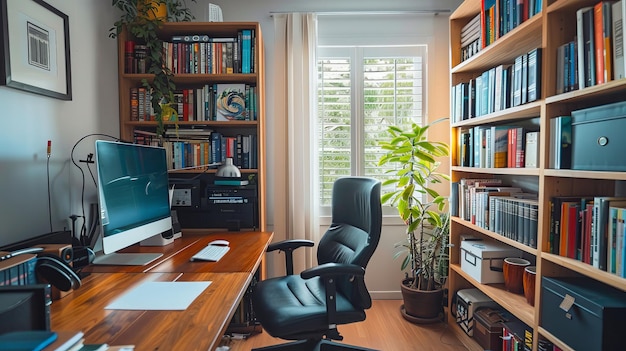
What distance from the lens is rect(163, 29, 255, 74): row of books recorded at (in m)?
2.39

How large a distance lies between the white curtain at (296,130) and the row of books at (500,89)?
1.08 metres

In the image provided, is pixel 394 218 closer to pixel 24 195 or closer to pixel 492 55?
pixel 492 55

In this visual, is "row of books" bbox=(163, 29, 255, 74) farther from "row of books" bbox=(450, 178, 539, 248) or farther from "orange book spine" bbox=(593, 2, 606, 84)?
"orange book spine" bbox=(593, 2, 606, 84)

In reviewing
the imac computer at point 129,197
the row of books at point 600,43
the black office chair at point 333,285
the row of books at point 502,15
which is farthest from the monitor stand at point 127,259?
the row of books at point 502,15

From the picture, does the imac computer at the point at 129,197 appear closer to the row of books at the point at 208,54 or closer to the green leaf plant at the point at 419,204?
the row of books at the point at 208,54

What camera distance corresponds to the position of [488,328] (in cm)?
198

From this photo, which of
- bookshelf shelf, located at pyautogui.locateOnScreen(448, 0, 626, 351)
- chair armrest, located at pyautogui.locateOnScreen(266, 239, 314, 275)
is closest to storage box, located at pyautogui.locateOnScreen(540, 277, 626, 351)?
bookshelf shelf, located at pyautogui.locateOnScreen(448, 0, 626, 351)

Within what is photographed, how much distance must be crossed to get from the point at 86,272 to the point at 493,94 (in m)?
2.30

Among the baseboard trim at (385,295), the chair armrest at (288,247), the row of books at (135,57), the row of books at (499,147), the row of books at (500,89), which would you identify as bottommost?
the baseboard trim at (385,295)

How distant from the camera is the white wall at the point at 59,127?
4.79 ft

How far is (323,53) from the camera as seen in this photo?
281 centimetres

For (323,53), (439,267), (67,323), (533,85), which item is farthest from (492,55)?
(67,323)

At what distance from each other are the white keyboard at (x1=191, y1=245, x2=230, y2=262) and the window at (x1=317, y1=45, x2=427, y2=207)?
1227 millimetres

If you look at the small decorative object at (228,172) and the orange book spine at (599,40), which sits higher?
the orange book spine at (599,40)
